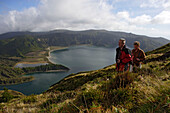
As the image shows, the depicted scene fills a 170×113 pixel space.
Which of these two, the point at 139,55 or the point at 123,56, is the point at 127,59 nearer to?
the point at 123,56

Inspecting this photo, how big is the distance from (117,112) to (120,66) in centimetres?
658

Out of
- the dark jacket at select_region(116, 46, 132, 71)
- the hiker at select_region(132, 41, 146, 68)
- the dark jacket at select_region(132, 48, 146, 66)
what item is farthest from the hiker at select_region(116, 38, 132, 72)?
the dark jacket at select_region(132, 48, 146, 66)

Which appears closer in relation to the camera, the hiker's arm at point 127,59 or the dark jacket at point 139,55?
the hiker's arm at point 127,59

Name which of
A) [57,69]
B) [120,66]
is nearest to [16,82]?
[57,69]

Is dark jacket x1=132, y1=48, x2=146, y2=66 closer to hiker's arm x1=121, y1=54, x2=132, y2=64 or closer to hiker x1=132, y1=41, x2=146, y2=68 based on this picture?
hiker x1=132, y1=41, x2=146, y2=68

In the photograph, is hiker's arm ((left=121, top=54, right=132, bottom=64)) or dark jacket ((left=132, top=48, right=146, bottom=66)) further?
dark jacket ((left=132, top=48, right=146, bottom=66))

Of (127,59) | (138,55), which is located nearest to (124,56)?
(127,59)

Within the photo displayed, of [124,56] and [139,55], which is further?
[139,55]

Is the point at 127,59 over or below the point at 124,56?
below

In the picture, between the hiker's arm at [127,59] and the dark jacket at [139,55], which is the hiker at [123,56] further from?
the dark jacket at [139,55]

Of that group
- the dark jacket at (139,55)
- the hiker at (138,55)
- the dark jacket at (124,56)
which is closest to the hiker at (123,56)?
the dark jacket at (124,56)

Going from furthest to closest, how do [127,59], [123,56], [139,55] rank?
[139,55]
[123,56]
[127,59]

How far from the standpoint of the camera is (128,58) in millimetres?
8133

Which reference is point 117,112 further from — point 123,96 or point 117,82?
point 117,82
